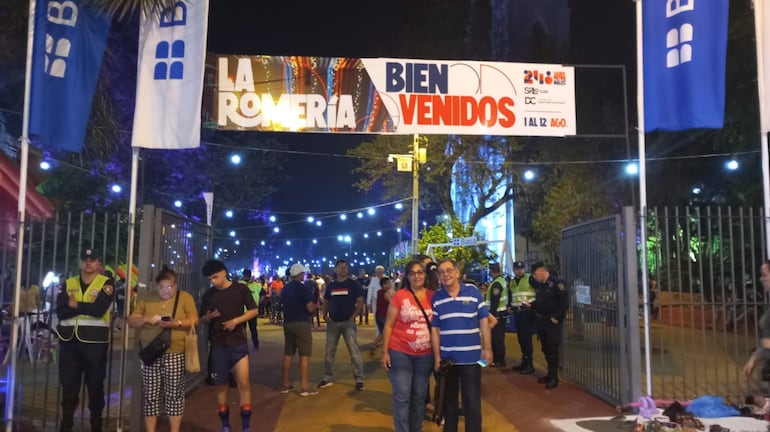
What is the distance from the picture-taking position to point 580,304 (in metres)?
8.98

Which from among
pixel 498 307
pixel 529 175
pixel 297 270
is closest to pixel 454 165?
pixel 529 175

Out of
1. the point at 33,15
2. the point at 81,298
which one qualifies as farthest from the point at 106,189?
the point at 81,298

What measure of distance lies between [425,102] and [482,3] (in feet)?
105

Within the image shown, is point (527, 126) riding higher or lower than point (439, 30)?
lower

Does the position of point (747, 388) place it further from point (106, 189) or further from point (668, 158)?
point (106, 189)

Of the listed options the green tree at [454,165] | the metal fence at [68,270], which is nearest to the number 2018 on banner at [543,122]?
the metal fence at [68,270]

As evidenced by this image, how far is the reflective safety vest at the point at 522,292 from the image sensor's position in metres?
10.1

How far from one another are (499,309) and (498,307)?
0.12 feet

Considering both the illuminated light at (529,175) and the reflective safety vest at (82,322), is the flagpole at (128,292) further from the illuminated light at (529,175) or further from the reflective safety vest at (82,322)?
the illuminated light at (529,175)

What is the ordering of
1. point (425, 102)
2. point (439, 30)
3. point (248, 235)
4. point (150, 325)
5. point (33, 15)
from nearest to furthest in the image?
1. point (150, 325)
2. point (33, 15)
3. point (425, 102)
4. point (439, 30)
5. point (248, 235)

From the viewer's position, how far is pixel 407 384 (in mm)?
5719

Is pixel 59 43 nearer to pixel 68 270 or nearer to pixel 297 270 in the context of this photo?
pixel 68 270

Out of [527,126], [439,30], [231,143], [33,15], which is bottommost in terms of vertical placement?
[527,126]

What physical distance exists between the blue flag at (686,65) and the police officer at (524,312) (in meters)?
3.63
